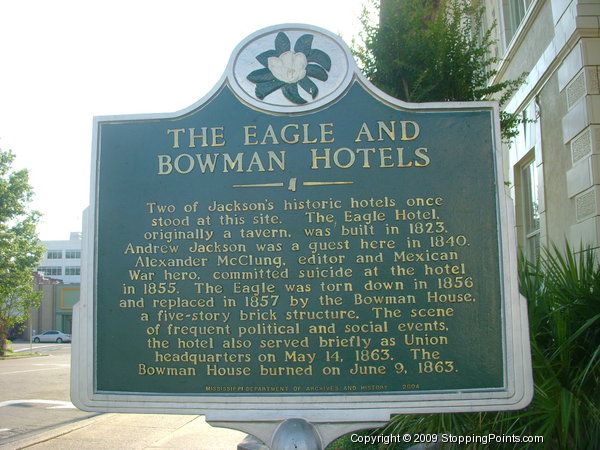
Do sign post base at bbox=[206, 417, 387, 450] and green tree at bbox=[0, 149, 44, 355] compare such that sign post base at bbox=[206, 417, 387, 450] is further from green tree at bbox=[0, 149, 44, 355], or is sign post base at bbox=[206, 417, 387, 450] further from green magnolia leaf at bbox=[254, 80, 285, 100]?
green tree at bbox=[0, 149, 44, 355]

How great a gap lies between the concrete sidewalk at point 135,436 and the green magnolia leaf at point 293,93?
5722 millimetres

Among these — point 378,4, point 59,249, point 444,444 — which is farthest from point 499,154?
point 59,249

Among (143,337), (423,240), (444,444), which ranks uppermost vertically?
(423,240)

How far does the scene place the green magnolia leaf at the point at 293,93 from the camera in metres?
3.78

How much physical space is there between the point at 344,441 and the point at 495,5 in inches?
350

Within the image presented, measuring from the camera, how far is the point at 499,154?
12.1ft

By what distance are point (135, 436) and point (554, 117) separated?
778 cm

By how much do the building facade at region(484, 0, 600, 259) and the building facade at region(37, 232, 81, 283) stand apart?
3220 inches

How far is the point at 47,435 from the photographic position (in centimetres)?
918

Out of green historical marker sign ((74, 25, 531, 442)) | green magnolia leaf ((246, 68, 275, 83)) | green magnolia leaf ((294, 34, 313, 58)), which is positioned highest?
green magnolia leaf ((294, 34, 313, 58))

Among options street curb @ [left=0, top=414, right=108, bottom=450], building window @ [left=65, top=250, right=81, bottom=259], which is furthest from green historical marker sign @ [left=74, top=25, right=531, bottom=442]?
building window @ [left=65, top=250, right=81, bottom=259]

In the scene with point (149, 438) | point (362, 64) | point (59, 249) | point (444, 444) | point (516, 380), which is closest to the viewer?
point (516, 380)

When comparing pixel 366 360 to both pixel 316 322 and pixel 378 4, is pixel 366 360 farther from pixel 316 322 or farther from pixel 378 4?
pixel 378 4

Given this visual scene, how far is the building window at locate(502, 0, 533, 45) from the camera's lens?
10.5 m
